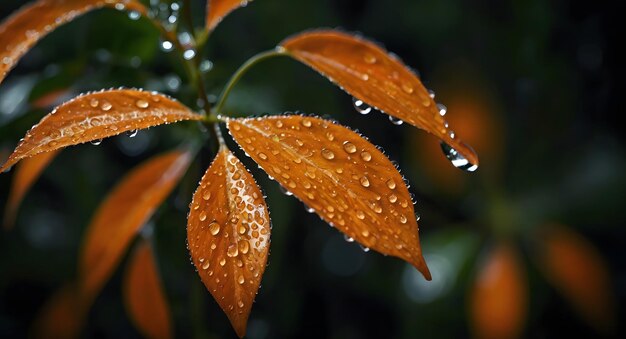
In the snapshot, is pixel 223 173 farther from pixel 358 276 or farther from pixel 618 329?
pixel 618 329

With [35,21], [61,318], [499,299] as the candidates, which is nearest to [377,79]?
[35,21]

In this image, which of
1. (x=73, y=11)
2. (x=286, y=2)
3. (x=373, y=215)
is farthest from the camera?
(x=286, y=2)

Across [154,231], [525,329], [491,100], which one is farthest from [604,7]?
[154,231]

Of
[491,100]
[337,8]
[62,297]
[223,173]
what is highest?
[223,173]

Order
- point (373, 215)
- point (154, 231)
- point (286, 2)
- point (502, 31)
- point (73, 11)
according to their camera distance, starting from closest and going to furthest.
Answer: point (373, 215) < point (73, 11) < point (154, 231) < point (286, 2) < point (502, 31)

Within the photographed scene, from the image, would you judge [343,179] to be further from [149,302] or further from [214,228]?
[149,302]

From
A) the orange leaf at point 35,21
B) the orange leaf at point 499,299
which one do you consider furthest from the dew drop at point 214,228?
the orange leaf at point 499,299

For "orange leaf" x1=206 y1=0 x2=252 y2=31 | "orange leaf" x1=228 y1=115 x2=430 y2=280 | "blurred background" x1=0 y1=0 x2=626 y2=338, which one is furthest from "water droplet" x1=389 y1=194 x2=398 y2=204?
"blurred background" x1=0 y1=0 x2=626 y2=338

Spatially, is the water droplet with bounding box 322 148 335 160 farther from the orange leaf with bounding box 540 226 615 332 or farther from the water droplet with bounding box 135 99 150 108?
the orange leaf with bounding box 540 226 615 332
